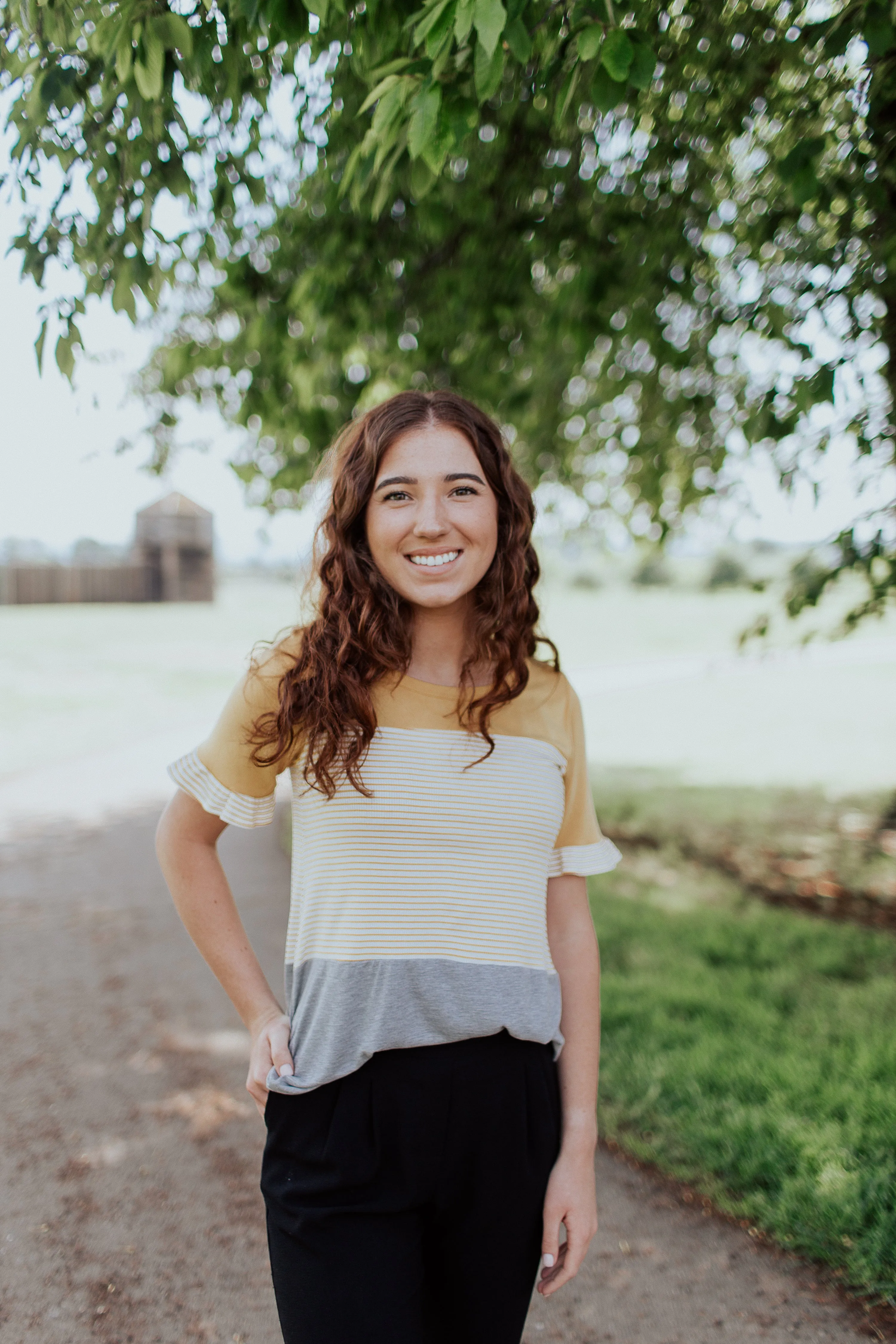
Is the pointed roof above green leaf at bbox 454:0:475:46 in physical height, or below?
above

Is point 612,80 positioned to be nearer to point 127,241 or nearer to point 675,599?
point 127,241

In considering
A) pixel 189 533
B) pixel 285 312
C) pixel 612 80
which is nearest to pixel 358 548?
pixel 612 80

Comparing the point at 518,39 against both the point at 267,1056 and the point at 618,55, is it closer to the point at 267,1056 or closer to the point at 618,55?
the point at 618,55

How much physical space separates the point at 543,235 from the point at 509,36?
10.5 ft

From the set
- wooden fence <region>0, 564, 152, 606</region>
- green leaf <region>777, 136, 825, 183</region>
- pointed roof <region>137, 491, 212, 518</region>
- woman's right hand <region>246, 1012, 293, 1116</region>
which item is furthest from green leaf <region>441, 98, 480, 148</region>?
wooden fence <region>0, 564, 152, 606</region>

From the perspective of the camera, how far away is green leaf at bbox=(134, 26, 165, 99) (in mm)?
2393

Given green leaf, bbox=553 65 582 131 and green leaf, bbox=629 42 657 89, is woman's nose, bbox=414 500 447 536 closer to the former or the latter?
green leaf, bbox=553 65 582 131

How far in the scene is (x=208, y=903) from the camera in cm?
178


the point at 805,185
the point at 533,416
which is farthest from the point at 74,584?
the point at 805,185

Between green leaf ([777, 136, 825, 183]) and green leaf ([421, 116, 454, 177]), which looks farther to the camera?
green leaf ([777, 136, 825, 183])

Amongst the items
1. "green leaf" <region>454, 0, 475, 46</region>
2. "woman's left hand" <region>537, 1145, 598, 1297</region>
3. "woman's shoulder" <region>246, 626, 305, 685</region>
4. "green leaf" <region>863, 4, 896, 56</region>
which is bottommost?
"woman's left hand" <region>537, 1145, 598, 1297</region>

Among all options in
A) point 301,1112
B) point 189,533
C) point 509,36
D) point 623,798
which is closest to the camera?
point 301,1112

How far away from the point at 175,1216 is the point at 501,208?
493 centimetres

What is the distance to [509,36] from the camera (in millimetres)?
2148
